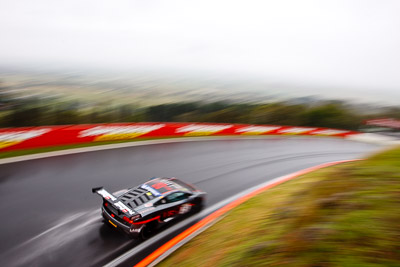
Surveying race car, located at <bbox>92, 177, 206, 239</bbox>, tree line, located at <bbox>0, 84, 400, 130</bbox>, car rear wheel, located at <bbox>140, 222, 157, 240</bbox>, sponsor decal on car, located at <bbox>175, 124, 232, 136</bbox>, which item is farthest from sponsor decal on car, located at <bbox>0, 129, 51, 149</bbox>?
car rear wheel, located at <bbox>140, 222, 157, 240</bbox>

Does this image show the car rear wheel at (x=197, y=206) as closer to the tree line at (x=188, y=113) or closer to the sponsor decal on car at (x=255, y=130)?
the tree line at (x=188, y=113)

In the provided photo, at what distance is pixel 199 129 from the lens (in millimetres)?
15867

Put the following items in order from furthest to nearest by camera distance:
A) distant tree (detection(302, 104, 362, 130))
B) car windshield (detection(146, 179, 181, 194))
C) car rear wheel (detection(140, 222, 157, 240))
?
distant tree (detection(302, 104, 362, 130))
car windshield (detection(146, 179, 181, 194))
car rear wheel (detection(140, 222, 157, 240))

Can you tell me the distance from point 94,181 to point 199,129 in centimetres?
832

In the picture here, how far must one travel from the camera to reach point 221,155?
12508mm

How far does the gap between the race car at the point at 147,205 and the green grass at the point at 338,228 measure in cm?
132

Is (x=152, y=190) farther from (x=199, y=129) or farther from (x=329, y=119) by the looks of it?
(x=329, y=119)

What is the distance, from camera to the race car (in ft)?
18.0

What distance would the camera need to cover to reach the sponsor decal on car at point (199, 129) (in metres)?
15.3

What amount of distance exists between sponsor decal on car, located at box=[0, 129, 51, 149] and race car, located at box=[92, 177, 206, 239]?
236 inches

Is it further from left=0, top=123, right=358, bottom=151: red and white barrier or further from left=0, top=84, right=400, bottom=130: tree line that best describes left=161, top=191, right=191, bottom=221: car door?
left=0, top=84, right=400, bottom=130: tree line

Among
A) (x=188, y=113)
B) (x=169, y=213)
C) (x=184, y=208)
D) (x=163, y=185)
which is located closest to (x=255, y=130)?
(x=188, y=113)

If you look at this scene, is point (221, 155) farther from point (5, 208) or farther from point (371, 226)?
point (371, 226)

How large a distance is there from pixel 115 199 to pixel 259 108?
19967mm
